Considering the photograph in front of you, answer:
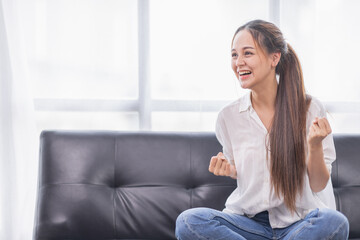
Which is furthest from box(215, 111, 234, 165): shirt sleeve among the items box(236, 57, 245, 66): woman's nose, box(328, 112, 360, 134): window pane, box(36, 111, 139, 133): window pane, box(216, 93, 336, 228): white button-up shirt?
box(328, 112, 360, 134): window pane

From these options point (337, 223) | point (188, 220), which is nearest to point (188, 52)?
point (188, 220)

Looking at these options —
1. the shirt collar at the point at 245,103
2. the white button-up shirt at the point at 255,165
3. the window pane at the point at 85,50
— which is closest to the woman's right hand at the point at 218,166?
the white button-up shirt at the point at 255,165

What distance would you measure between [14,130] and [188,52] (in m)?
0.99

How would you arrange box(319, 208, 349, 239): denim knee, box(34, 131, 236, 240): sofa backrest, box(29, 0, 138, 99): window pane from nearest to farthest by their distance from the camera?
box(319, 208, 349, 239): denim knee, box(34, 131, 236, 240): sofa backrest, box(29, 0, 138, 99): window pane

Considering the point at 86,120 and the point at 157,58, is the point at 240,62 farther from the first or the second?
the point at 86,120

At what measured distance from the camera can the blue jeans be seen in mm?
1363

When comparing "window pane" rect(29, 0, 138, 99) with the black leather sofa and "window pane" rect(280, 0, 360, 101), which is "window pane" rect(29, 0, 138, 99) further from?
"window pane" rect(280, 0, 360, 101)

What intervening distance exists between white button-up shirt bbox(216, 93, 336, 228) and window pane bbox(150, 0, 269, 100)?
21.0 inches

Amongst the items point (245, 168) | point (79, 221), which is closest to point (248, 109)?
point (245, 168)

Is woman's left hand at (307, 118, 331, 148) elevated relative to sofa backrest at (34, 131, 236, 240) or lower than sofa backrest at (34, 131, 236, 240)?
elevated

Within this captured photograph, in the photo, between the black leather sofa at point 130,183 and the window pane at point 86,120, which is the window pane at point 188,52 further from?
the black leather sofa at point 130,183

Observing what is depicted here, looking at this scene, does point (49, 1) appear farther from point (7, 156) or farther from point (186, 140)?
point (186, 140)

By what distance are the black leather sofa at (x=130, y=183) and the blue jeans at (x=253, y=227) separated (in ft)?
1.03

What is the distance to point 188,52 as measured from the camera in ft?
7.58
